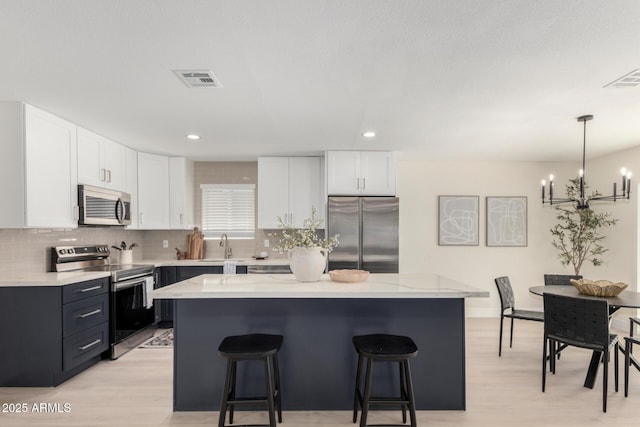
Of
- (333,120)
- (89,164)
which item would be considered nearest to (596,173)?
(333,120)

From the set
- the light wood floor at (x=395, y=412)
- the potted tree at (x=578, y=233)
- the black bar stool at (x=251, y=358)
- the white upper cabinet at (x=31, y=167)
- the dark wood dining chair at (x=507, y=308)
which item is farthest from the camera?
the potted tree at (x=578, y=233)

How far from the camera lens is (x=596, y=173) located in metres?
5.46

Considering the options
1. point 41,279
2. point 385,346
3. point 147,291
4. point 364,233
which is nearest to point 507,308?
point 364,233

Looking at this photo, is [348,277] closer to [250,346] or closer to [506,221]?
[250,346]

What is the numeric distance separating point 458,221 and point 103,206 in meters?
4.68

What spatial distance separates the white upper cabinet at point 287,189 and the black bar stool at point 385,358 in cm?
290

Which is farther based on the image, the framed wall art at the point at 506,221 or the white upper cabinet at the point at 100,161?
the framed wall art at the point at 506,221

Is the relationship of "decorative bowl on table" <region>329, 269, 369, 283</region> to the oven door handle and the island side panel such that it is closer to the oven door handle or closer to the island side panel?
the island side panel

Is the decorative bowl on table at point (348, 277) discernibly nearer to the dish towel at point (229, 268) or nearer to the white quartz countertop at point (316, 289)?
the white quartz countertop at point (316, 289)

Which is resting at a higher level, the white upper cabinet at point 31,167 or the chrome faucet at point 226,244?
the white upper cabinet at point 31,167

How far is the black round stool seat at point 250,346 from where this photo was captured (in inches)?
90.0

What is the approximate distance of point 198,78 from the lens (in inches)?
103

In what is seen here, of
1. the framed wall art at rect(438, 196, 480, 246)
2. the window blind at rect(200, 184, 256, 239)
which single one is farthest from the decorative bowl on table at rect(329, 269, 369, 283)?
the framed wall art at rect(438, 196, 480, 246)

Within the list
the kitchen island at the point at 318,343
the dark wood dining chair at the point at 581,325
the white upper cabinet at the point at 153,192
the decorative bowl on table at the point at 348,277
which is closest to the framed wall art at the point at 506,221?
the dark wood dining chair at the point at 581,325
